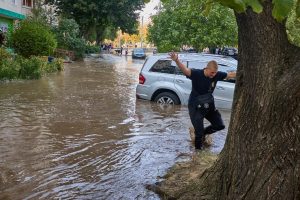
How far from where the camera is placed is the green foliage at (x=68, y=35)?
39.8 m

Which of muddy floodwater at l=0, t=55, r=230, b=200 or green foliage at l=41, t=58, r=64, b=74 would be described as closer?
muddy floodwater at l=0, t=55, r=230, b=200

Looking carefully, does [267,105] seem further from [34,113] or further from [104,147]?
[34,113]

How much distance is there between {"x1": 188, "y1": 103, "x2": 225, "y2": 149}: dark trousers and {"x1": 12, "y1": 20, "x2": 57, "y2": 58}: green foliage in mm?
19012

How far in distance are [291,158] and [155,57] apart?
9263 mm

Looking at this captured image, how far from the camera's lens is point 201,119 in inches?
295

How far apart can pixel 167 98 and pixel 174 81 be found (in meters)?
0.58

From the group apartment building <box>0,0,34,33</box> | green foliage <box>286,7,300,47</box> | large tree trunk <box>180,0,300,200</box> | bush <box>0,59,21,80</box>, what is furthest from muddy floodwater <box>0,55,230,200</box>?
apartment building <box>0,0,34,33</box>

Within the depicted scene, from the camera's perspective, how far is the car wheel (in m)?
12.9

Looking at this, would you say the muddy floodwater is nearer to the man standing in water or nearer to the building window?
the man standing in water

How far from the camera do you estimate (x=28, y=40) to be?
25172 millimetres

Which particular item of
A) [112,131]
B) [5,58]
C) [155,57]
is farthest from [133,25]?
[112,131]

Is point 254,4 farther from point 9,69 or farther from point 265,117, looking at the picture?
point 9,69

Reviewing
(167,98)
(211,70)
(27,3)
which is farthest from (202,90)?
(27,3)

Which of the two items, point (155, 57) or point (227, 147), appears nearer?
point (227, 147)
